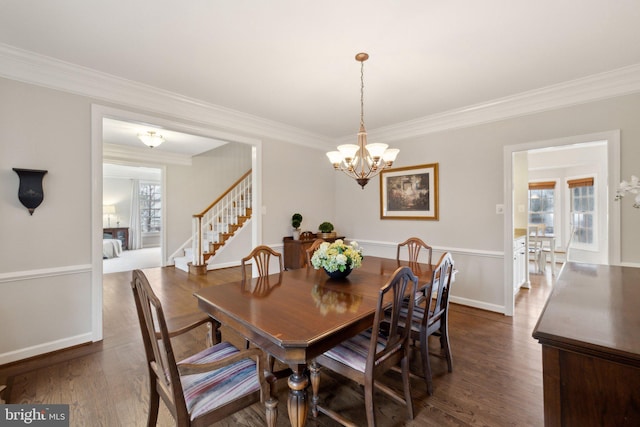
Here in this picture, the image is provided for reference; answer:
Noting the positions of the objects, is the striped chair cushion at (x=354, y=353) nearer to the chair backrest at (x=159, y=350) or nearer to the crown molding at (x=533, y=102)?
the chair backrest at (x=159, y=350)

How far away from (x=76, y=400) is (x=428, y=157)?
172 inches

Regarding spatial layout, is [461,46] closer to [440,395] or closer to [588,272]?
[588,272]

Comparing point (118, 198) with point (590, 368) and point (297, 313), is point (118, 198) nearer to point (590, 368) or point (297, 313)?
point (297, 313)

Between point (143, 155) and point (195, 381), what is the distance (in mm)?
5918

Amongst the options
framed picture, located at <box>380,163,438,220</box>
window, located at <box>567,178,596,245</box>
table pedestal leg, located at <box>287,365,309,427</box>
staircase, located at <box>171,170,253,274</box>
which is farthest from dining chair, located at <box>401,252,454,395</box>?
window, located at <box>567,178,596,245</box>

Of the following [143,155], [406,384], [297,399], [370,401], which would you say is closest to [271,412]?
[297,399]

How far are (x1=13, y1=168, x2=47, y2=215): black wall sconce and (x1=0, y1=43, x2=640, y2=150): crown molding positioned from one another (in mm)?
785

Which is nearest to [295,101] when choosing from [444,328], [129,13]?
[129,13]

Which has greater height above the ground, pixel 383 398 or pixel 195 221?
pixel 195 221

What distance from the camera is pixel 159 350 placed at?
127 cm

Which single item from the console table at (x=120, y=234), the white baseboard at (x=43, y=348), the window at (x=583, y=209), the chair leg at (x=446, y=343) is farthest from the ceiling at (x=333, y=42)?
the console table at (x=120, y=234)

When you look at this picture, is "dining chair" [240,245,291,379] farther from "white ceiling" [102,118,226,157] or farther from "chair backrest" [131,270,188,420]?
"white ceiling" [102,118,226,157]

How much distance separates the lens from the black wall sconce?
2357 millimetres

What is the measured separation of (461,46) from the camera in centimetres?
222
